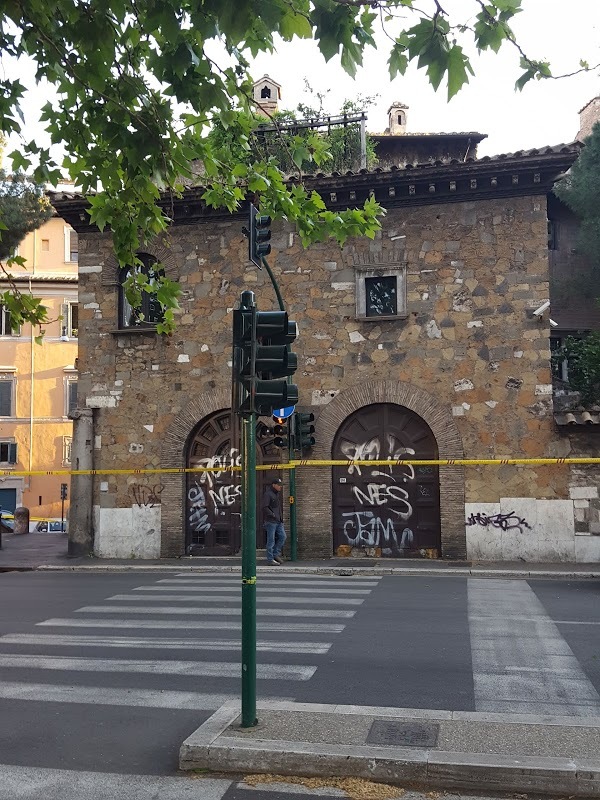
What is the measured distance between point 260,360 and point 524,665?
3845 millimetres

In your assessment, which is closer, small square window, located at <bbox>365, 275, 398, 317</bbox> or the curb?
the curb

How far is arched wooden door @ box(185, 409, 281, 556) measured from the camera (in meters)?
17.3

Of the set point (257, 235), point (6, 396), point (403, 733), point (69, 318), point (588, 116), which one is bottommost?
point (403, 733)

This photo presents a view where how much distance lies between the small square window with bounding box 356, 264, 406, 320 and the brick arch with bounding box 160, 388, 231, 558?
11.0ft

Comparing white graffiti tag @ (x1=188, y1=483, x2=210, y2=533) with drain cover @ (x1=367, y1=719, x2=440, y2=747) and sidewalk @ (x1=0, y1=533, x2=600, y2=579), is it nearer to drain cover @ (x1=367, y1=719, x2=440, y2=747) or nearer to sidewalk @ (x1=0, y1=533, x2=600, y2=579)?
sidewalk @ (x1=0, y1=533, x2=600, y2=579)

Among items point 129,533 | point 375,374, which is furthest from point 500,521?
point 129,533

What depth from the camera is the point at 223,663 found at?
24.5 feet

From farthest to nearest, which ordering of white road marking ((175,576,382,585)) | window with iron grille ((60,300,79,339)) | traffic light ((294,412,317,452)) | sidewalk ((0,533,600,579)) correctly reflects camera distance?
window with iron grille ((60,300,79,339)) → traffic light ((294,412,317,452)) → sidewalk ((0,533,600,579)) → white road marking ((175,576,382,585))

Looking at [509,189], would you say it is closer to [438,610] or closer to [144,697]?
[438,610]

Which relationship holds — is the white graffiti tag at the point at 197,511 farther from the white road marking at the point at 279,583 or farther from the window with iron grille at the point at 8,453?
the window with iron grille at the point at 8,453

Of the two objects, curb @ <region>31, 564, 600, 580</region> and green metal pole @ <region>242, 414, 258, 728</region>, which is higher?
green metal pole @ <region>242, 414, 258, 728</region>

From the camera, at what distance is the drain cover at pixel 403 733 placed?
494 centimetres

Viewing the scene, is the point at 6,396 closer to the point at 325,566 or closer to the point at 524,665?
the point at 325,566

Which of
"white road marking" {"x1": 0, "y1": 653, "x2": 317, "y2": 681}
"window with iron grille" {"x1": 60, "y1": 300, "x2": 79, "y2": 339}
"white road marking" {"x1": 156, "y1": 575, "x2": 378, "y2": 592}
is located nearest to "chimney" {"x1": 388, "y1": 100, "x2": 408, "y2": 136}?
"window with iron grille" {"x1": 60, "y1": 300, "x2": 79, "y2": 339}
